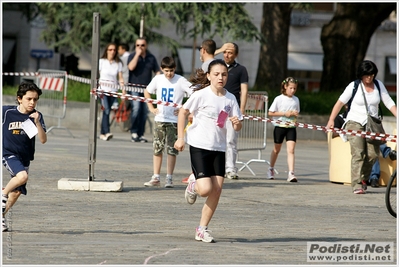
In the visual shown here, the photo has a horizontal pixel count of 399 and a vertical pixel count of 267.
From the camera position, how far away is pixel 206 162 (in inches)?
326

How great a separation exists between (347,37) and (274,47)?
7.25 ft

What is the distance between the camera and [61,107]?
2045 centimetres

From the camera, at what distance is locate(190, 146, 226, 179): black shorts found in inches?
325

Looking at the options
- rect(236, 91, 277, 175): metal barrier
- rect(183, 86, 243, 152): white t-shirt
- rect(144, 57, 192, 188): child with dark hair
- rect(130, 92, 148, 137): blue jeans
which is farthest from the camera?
rect(130, 92, 148, 137): blue jeans

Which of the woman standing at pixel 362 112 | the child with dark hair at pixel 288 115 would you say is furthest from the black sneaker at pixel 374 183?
the child with dark hair at pixel 288 115

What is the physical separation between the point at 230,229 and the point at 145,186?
10.7 feet

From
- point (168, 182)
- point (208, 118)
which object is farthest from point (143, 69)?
point (208, 118)

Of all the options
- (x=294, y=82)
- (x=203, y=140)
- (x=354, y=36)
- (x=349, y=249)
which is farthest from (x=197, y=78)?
(x=354, y=36)

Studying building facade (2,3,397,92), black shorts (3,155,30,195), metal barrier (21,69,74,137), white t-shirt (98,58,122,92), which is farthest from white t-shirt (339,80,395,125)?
building facade (2,3,397,92)

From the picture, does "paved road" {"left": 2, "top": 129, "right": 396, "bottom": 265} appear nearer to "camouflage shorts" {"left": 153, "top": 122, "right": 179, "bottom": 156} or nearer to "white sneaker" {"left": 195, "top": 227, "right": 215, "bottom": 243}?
"white sneaker" {"left": 195, "top": 227, "right": 215, "bottom": 243}

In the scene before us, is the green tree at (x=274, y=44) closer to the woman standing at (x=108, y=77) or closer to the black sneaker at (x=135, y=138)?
the black sneaker at (x=135, y=138)

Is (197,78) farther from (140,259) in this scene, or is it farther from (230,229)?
(140,259)

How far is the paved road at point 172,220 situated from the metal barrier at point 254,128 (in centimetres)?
44

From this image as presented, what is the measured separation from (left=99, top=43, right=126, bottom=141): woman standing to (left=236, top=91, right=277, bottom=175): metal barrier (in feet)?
13.9
